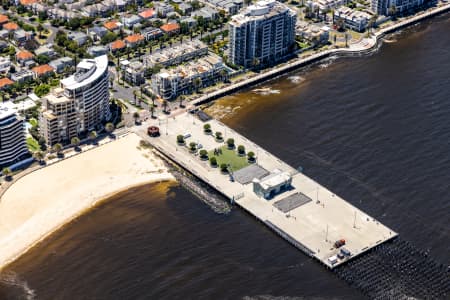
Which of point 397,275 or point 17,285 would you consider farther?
point 397,275

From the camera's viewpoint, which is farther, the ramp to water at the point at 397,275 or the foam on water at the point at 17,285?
the ramp to water at the point at 397,275

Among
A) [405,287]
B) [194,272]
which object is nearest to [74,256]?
[194,272]

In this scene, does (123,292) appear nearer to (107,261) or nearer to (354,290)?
(107,261)

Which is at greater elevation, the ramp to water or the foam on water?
the ramp to water

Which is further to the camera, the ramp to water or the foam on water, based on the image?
the ramp to water

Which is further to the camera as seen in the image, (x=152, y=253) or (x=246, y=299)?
(x=152, y=253)

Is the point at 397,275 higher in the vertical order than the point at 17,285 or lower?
higher

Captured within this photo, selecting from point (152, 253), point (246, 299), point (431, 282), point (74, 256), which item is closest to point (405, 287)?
point (431, 282)

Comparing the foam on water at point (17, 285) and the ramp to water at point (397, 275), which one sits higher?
the ramp to water at point (397, 275)
